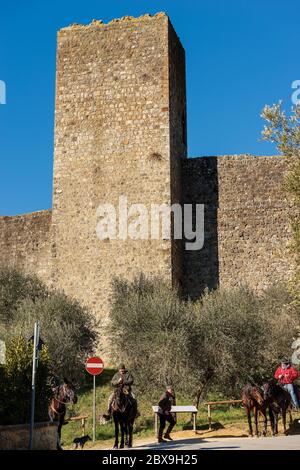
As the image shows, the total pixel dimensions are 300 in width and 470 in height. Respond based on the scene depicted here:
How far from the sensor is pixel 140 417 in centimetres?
1755

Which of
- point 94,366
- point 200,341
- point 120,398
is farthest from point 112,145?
point 120,398

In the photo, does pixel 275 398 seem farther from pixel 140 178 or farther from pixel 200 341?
pixel 140 178

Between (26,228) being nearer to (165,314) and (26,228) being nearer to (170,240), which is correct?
(170,240)

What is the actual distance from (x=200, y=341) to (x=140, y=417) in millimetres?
2698

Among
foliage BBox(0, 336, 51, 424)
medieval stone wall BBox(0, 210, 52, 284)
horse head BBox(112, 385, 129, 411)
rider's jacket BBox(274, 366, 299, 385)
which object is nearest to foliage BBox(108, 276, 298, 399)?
rider's jacket BBox(274, 366, 299, 385)

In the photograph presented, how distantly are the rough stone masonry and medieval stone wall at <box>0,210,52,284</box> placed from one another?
5.72ft

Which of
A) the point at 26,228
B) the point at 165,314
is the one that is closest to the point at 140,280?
the point at 165,314

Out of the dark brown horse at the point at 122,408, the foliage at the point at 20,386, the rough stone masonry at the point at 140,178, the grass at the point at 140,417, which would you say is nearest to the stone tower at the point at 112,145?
the rough stone masonry at the point at 140,178

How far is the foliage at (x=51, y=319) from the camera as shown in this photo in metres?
20.0

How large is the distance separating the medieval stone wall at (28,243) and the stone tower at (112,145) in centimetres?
228

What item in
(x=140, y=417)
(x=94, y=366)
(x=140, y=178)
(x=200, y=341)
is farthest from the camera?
(x=140, y=178)

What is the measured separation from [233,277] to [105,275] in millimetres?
4007
